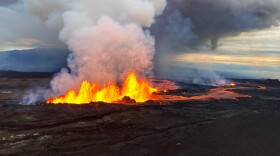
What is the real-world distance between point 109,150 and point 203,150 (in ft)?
23.2

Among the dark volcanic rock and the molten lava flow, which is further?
the molten lava flow

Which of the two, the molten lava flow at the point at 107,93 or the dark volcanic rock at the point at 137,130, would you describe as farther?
the molten lava flow at the point at 107,93

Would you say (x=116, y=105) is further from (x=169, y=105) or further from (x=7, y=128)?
(x=7, y=128)

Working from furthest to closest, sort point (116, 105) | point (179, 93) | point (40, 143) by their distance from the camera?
point (179, 93)
point (116, 105)
point (40, 143)

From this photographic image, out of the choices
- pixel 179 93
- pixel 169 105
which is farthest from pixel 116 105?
pixel 179 93

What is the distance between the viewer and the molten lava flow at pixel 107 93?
44.4 m

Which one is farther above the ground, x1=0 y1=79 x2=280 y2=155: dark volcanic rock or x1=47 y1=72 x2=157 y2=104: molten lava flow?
x1=47 y1=72 x2=157 y2=104: molten lava flow

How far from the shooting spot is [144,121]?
3300cm

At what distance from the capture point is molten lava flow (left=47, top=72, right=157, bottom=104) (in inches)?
1747

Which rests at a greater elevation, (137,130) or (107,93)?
(107,93)

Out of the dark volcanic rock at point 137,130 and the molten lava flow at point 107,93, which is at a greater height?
the molten lava flow at point 107,93

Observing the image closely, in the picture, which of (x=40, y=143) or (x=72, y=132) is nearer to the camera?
(x=40, y=143)

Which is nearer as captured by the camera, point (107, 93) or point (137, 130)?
point (137, 130)

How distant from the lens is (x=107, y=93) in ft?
157
